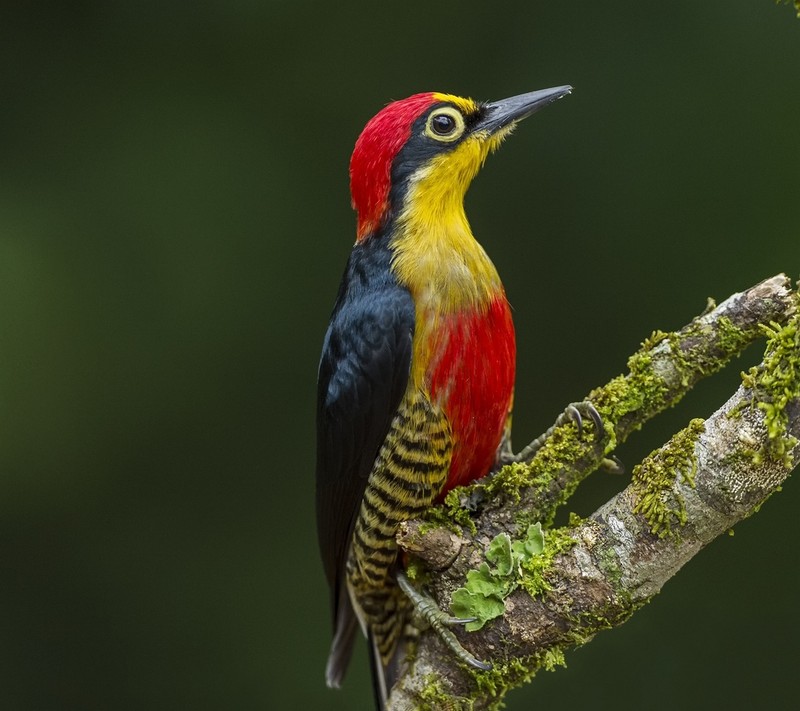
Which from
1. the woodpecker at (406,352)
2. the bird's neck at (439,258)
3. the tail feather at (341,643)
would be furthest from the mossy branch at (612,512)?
the tail feather at (341,643)

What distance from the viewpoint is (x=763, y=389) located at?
6.70ft

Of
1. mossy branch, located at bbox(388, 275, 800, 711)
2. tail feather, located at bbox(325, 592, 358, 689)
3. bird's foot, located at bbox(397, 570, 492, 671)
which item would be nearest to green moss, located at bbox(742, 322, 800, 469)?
mossy branch, located at bbox(388, 275, 800, 711)

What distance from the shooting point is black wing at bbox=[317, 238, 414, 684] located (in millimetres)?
2693

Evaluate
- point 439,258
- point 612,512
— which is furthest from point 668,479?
point 439,258

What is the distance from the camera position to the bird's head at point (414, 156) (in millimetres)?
2834

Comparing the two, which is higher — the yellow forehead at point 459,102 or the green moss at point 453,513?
the yellow forehead at point 459,102

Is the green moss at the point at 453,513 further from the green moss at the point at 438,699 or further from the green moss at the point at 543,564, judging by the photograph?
the green moss at the point at 438,699

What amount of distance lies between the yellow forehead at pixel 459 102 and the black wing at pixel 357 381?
1.53ft

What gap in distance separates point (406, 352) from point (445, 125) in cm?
69

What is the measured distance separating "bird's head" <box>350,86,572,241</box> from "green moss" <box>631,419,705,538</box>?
1.03 meters

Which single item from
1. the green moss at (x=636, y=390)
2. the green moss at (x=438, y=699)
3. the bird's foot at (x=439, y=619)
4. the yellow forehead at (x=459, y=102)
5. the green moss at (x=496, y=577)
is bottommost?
the green moss at (x=438, y=699)

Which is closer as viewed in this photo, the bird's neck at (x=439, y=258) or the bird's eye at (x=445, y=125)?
the bird's neck at (x=439, y=258)

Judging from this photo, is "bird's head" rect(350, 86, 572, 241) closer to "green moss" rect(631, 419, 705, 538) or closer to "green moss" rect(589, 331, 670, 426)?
"green moss" rect(589, 331, 670, 426)

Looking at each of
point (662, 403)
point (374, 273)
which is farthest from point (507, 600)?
point (374, 273)
